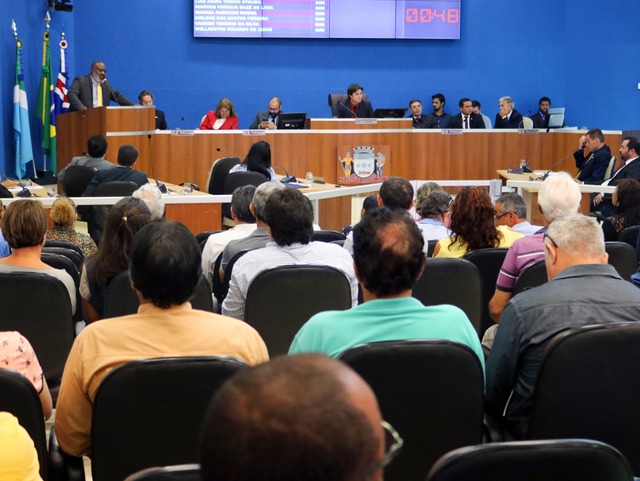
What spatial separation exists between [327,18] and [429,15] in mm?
1701

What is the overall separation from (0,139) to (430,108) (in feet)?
22.8

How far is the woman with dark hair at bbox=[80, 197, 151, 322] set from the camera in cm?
355

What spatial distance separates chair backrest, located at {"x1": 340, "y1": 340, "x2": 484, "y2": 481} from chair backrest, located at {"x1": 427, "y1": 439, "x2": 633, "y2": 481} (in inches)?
24.2

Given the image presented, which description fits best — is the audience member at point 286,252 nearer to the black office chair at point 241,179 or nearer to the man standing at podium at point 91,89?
the black office chair at point 241,179

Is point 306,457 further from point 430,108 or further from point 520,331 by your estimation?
point 430,108

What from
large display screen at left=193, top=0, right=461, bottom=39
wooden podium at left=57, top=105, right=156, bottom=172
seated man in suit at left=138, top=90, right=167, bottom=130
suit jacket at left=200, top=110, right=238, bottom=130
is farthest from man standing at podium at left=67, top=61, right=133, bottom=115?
large display screen at left=193, top=0, right=461, bottom=39

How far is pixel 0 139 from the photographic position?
11.9 meters

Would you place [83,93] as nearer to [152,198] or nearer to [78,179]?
[78,179]

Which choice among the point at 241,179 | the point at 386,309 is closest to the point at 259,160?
the point at 241,179

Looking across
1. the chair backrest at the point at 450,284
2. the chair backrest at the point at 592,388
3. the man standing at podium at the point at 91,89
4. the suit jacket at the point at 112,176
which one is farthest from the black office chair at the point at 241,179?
the chair backrest at the point at 592,388

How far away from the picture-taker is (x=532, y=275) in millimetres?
3613

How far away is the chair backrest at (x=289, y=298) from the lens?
132 inches

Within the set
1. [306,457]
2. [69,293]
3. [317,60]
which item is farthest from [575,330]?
[317,60]

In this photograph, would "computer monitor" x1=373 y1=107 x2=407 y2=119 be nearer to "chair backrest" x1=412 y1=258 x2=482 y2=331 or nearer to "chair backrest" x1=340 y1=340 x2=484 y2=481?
"chair backrest" x1=412 y1=258 x2=482 y2=331
